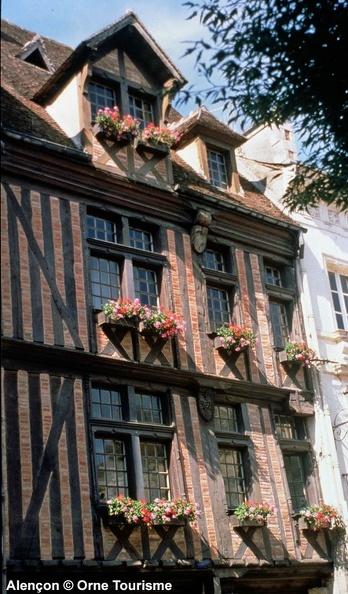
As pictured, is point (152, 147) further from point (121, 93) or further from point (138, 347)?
point (138, 347)

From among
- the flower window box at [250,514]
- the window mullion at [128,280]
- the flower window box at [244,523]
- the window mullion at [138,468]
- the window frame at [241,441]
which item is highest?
the window mullion at [128,280]

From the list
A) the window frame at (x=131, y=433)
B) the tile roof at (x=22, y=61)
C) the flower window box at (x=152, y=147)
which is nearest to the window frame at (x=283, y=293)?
the flower window box at (x=152, y=147)

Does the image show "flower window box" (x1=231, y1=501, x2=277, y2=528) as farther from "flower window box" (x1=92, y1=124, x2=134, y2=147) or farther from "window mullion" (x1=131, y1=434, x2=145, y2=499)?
"flower window box" (x1=92, y1=124, x2=134, y2=147)

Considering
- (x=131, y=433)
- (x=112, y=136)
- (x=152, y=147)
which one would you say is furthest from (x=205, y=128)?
(x=131, y=433)

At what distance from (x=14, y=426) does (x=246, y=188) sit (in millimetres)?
7677

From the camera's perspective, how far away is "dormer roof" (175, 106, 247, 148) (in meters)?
16.6

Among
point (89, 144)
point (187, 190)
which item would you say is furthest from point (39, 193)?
point (187, 190)

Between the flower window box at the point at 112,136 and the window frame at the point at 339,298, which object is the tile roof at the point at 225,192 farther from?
the window frame at the point at 339,298

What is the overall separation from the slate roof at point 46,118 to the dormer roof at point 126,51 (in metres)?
0.11

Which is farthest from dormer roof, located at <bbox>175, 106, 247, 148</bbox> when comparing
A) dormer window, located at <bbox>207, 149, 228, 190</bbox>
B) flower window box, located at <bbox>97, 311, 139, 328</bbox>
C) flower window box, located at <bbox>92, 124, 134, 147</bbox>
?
flower window box, located at <bbox>97, 311, 139, 328</bbox>

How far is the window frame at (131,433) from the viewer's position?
12.7 meters

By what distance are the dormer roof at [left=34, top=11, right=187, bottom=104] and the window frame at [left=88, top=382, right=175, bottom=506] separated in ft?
16.8

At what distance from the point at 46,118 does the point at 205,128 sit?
3.06 m

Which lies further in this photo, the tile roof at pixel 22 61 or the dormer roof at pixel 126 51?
the tile roof at pixel 22 61
